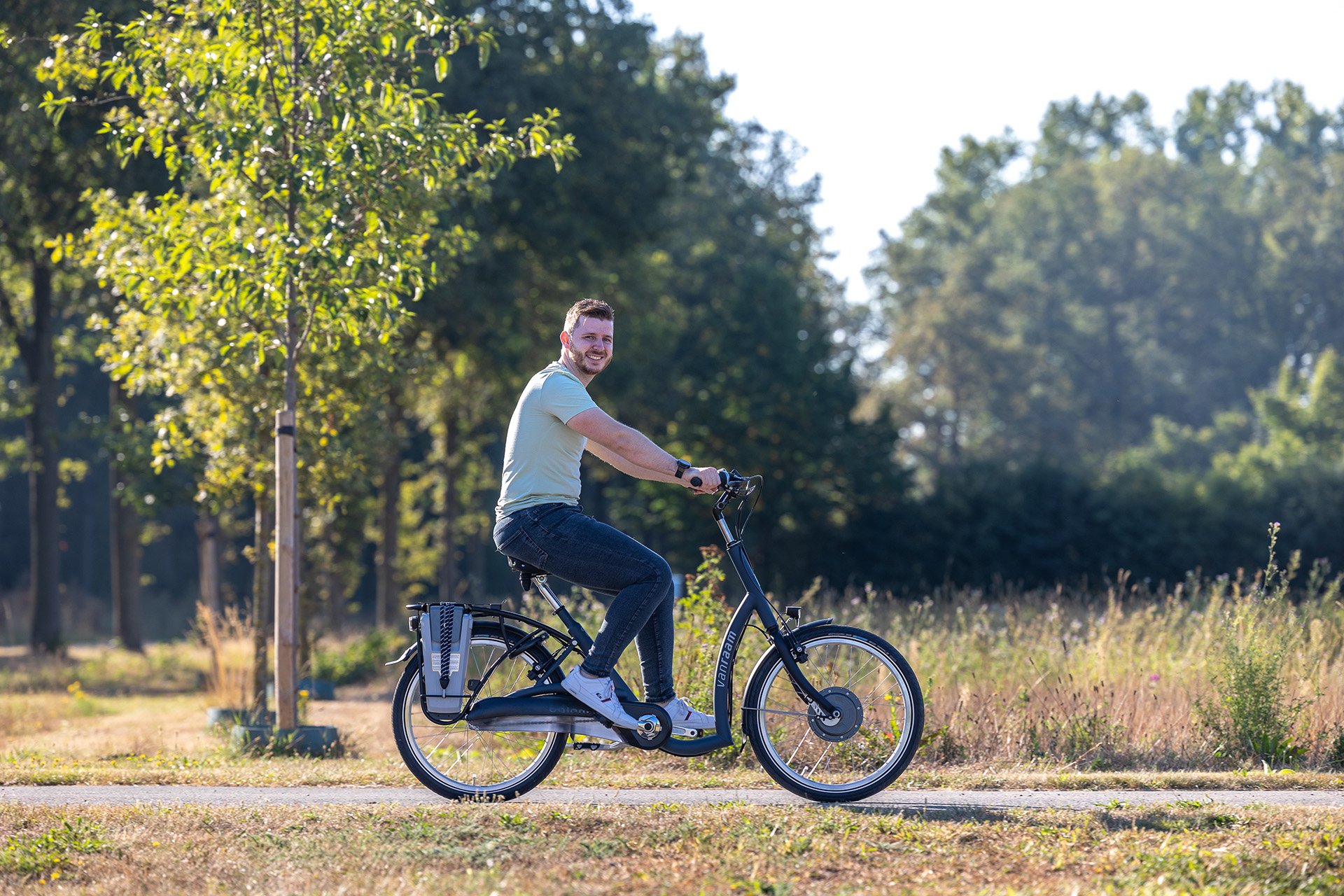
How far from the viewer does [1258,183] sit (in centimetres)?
7662

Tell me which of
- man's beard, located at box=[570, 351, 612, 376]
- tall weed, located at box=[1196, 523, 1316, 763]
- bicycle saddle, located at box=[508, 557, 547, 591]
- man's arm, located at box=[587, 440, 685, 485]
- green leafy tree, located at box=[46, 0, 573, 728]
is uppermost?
green leafy tree, located at box=[46, 0, 573, 728]

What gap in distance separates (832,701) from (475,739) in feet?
5.74

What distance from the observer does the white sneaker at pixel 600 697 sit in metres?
6.62

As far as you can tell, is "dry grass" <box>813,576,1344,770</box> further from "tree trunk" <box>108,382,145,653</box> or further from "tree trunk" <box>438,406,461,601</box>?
"tree trunk" <box>108,382,145,653</box>

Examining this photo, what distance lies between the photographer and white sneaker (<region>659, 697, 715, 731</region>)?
6676mm

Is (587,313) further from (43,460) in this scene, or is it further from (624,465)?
(43,460)

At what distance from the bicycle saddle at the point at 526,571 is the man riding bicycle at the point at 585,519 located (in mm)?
65

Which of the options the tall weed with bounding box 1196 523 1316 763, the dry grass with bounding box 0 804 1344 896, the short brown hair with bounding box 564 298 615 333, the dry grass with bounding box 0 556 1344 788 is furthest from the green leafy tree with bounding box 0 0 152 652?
the tall weed with bounding box 1196 523 1316 763

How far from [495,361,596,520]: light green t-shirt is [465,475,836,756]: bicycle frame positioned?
0.48m

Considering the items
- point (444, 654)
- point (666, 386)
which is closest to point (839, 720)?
point (444, 654)

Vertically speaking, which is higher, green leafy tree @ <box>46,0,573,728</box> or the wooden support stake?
green leafy tree @ <box>46,0,573,728</box>

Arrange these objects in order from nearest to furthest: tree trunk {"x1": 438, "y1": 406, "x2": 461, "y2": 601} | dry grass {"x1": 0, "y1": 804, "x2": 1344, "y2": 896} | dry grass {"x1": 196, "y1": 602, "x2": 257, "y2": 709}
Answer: dry grass {"x1": 0, "y1": 804, "x2": 1344, "y2": 896}
dry grass {"x1": 196, "y1": 602, "x2": 257, "y2": 709}
tree trunk {"x1": 438, "y1": 406, "x2": 461, "y2": 601}

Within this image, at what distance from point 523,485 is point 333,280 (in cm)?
370

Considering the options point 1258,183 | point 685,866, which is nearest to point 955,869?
point 685,866
